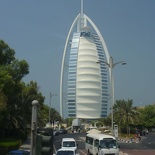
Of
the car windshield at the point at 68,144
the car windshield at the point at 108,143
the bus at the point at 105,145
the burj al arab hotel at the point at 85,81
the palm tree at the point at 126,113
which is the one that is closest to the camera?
the bus at the point at 105,145

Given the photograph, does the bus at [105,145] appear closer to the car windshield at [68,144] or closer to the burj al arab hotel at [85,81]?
the car windshield at [68,144]

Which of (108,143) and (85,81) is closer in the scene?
(108,143)

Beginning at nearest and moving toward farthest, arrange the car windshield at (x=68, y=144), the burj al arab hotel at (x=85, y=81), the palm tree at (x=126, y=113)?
the car windshield at (x=68, y=144), the palm tree at (x=126, y=113), the burj al arab hotel at (x=85, y=81)

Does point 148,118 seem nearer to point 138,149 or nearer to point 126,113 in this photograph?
point 126,113

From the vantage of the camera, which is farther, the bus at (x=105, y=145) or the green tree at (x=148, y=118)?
the green tree at (x=148, y=118)

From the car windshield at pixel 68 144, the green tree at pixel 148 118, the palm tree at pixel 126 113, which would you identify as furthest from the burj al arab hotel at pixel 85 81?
the car windshield at pixel 68 144

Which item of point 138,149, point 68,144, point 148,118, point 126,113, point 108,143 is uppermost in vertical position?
point 148,118

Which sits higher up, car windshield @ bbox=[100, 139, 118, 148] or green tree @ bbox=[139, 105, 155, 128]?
green tree @ bbox=[139, 105, 155, 128]

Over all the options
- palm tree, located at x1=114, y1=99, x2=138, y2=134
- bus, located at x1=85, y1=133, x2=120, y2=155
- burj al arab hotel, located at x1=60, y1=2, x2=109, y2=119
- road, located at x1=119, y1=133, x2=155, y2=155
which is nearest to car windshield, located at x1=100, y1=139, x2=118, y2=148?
bus, located at x1=85, y1=133, x2=120, y2=155

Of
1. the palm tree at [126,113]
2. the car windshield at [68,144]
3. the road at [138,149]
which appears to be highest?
the palm tree at [126,113]

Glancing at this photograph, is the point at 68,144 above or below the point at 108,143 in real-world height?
below

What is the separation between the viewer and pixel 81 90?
469ft

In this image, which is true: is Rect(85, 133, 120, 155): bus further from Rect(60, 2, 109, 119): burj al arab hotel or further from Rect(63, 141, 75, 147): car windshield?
Rect(60, 2, 109, 119): burj al arab hotel

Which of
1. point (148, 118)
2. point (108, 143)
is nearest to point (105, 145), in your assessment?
point (108, 143)
